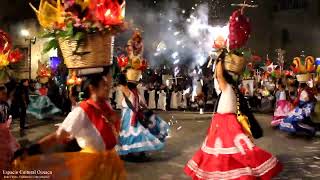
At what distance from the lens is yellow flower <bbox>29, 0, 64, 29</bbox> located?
15.6ft

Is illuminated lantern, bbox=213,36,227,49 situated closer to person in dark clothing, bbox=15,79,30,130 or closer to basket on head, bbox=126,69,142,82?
basket on head, bbox=126,69,142,82

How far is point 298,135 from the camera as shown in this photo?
1509 centimetres

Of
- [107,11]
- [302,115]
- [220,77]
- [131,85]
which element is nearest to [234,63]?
[220,77]

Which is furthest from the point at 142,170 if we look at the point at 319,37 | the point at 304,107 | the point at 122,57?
the point at 319,37

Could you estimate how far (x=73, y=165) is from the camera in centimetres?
444

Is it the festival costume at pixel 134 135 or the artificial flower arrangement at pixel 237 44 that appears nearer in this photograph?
the artificial flower arrangement at pixel 237 44

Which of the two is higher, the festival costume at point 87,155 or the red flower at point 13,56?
the red flower at point 13,56

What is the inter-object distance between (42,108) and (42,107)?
0.04 meters

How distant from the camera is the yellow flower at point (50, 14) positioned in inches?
187

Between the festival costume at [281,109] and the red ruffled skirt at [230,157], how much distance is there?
10.3 m

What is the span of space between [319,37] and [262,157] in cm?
3705

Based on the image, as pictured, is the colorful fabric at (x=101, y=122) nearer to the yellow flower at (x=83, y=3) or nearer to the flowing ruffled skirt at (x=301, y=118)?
the yellow flower at (x=83, y=3)

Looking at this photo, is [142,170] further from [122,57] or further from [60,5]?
[60,5]

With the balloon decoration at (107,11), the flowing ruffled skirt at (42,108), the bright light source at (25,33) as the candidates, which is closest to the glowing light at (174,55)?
the bright light source at (25,33)
